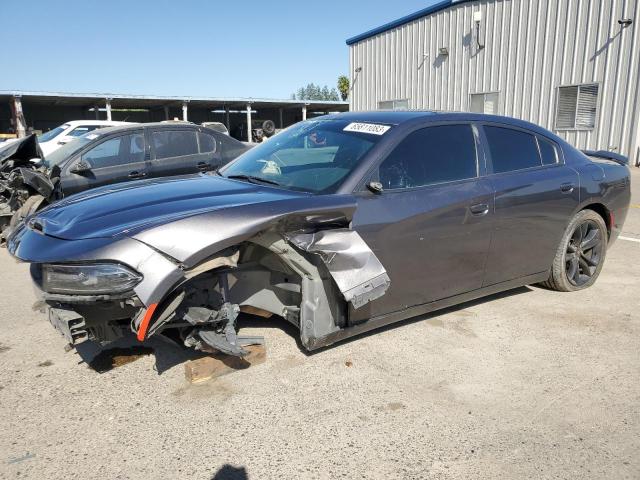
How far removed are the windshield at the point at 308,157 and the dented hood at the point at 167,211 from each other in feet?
0.71

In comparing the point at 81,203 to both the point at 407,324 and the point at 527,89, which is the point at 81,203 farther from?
the point at 527,89

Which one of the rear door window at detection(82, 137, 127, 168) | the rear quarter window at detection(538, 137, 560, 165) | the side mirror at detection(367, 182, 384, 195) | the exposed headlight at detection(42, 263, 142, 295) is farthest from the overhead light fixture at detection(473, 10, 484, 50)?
the exposed headlight at detection(42, 263, 142, 295)

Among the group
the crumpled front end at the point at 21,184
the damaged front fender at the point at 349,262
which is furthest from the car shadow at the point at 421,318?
the crumpled front end at the point at 21,184

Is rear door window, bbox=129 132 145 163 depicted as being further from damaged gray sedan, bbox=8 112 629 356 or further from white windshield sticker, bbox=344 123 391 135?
white windshield sticker, bbox=344 123 391 135

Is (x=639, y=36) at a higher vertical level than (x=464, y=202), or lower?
higher

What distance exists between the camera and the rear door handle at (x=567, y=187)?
4044 mm

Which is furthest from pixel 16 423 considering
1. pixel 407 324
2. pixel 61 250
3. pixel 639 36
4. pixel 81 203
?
pixel 639 36

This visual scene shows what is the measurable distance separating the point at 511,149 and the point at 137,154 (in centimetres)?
519

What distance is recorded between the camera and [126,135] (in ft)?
23.1

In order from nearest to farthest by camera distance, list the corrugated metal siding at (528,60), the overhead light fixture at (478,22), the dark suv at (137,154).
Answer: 1. the dark suv at (137,154)
2. the corrugated metal siding at (528,60)
3. the overhead light fixture at (478,22)

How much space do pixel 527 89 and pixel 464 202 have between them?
13216 millimetres

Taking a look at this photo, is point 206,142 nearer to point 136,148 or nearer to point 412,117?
point 136,148

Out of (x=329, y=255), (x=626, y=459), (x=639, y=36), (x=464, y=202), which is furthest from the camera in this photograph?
(x=639, y=36)

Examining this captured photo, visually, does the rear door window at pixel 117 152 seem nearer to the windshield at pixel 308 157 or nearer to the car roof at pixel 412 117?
the windshield at pixel 308 157
